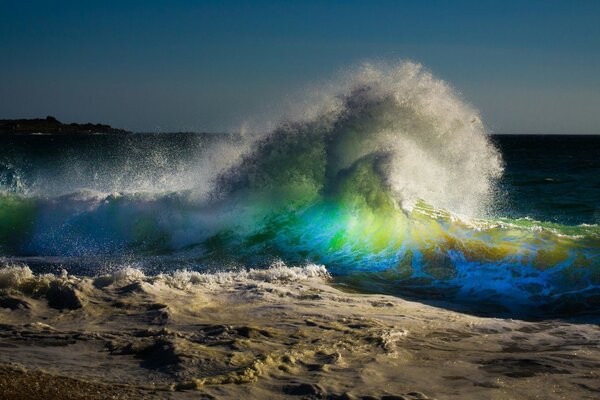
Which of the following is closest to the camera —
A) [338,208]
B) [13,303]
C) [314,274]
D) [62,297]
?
[13,303]

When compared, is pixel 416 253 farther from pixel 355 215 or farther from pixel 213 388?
pixel 213 388

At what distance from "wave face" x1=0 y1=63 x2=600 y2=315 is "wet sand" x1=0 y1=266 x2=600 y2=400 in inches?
106

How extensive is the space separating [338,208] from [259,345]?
6.87 m

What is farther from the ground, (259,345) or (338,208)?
Result: (338,208)

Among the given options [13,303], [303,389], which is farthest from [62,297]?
[303,389]

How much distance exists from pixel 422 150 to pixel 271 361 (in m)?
8.04

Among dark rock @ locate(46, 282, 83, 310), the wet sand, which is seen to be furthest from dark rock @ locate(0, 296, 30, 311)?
dark rock @ locate(46, 282, 83, 310)

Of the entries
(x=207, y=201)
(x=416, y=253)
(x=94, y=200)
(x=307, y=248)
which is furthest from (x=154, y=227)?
(x=416, y=253)

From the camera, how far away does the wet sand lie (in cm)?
466

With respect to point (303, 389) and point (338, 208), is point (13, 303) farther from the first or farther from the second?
point (338, 208)

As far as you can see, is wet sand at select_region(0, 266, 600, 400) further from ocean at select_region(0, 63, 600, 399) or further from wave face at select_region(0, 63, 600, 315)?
wave face at select_region(0, 63, 600, 315)

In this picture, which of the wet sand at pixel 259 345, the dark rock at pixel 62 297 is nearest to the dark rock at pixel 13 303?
the wet sand at pixel 259 345

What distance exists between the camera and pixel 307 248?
1109cm

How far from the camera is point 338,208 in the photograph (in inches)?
481
